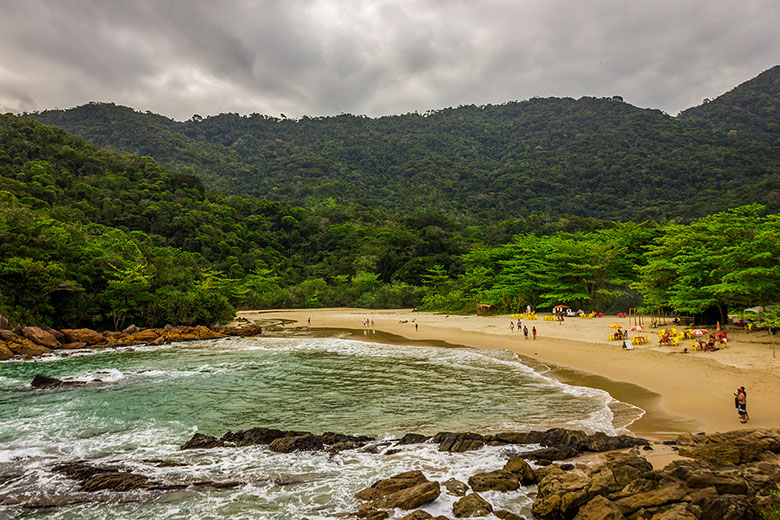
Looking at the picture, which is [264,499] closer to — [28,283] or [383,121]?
[28,283]

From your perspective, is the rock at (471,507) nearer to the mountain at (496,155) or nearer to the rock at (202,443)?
the rock at (202,443)

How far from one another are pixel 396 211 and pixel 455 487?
350 ft

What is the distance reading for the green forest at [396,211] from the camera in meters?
28.4

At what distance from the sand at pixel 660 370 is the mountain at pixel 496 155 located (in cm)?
6348

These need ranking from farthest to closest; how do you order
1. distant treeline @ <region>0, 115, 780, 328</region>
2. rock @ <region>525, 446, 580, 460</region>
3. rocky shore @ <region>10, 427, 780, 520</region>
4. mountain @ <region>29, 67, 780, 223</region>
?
1. mountain @ <region>29, 67, 780, 223</region>
2. distant treeline @ <region>0, 115, 780, 328</region>
3. rock @ <region>525, 446, 580, 460</region>
4. rocky shore @ <region>10, 427, 780, 520</region>

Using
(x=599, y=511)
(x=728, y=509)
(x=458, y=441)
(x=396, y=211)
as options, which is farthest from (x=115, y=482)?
(x=396, y=211)

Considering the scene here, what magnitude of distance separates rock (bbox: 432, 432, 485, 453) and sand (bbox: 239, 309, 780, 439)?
4.01 m

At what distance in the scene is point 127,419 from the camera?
12641mm

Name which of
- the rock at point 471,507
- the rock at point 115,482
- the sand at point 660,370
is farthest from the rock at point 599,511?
the rock at point 115,482

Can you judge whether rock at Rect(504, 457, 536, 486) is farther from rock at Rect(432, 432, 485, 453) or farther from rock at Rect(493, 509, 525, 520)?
rock at Rect(432, 432, 485, 453)

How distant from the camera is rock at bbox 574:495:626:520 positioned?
5.60 metres

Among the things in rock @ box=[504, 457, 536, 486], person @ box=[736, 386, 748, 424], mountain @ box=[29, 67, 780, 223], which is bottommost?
rock @ box=[504, 457, 536, 486]

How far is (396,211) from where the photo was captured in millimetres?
112625

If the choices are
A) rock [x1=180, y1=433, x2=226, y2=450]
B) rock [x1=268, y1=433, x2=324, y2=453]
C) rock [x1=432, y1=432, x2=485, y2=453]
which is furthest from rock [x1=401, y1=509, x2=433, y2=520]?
rock [x1=180, y1=433, x2=226, y2=450]
